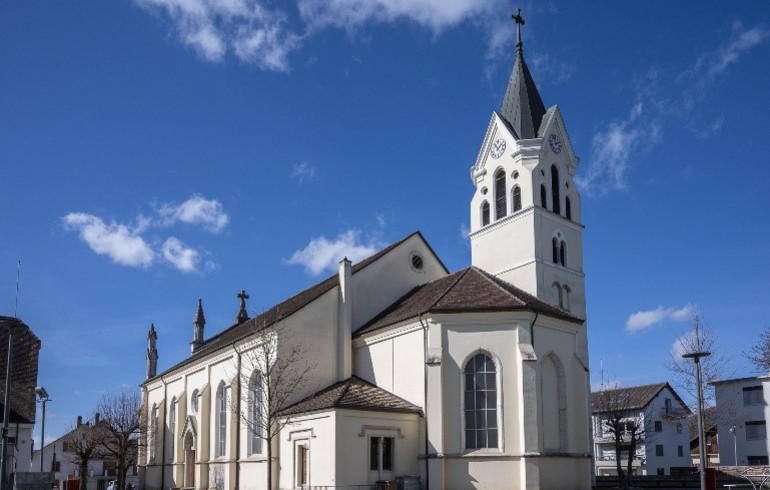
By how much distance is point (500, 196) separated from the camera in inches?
1858

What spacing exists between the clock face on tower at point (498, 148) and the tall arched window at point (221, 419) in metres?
22.2

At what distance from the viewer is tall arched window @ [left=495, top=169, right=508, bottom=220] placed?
153 feet

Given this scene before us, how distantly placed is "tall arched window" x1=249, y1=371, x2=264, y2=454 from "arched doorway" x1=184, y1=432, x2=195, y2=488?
360 inches

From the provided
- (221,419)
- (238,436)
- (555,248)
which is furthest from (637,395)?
(238,436)

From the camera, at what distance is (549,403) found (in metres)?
31.3

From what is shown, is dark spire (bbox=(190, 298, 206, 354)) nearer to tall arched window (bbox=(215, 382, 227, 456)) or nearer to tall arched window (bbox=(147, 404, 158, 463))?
tall arched window (bbox=(147, 404, 158, 463))

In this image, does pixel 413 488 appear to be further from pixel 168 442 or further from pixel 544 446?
pixel 168 442

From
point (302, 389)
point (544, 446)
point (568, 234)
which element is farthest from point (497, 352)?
point (568, 234)

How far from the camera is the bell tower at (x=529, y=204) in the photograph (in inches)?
1736

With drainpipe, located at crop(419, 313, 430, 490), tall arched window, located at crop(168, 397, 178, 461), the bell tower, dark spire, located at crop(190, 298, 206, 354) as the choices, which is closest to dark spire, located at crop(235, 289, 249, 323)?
dark spire, located at crop(190, 298, 206, 354)

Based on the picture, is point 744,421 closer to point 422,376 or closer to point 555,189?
point 555,189

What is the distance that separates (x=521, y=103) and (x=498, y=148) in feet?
11.5

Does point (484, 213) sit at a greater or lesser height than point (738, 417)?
greater

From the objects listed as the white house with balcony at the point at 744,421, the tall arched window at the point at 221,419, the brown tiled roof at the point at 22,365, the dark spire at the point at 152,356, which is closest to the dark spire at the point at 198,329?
the dark spire at the point at 152,356
